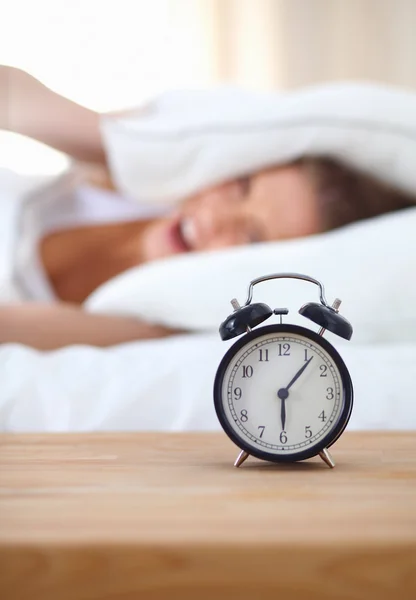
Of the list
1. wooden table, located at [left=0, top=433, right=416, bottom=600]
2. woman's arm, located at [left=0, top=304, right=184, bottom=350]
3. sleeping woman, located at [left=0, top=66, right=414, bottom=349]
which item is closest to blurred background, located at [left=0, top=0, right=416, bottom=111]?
sleeping woman, located at [left=0, top=66, right=414, bottom=349]

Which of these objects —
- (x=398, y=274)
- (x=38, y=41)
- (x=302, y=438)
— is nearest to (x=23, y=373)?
(x=302, y=438)

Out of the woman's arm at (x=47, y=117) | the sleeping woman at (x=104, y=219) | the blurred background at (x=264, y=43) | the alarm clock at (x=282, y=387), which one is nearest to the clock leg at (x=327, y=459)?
the alarm clock at (x=282, y=387)

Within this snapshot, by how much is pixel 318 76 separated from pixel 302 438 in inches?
108

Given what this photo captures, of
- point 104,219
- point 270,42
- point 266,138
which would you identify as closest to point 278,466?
point 266,138

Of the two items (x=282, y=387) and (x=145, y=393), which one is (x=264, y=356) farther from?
(x=145, y=393)

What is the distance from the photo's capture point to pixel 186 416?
0.87 meters

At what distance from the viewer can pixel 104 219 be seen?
6.94ft

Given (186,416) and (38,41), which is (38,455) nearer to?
(186,416)

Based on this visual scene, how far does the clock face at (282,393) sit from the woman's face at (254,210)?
0.84 m

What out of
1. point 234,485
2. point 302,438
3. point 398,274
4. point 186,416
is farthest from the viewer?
point 398,274

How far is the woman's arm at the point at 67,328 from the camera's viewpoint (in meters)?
1.27

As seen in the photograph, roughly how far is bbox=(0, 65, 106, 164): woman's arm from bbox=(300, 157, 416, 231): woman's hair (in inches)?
23.6

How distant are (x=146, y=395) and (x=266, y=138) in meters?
0.70

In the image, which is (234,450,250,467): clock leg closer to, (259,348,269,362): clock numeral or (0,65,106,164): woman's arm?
(259,348,269,362): clock numeral
